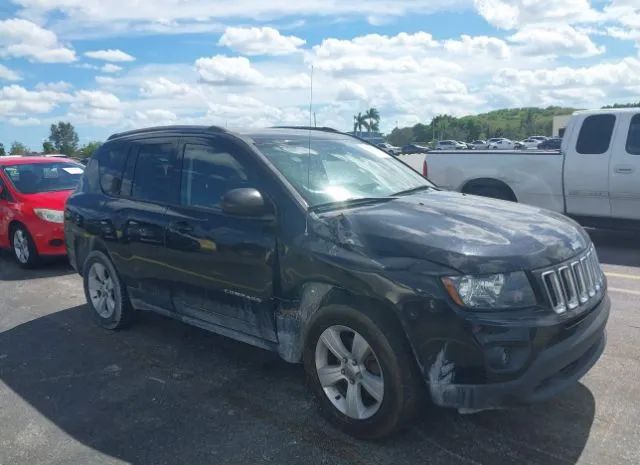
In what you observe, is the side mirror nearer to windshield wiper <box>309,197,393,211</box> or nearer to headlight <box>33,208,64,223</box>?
windshield wiper <box>309,197,393,211</box>

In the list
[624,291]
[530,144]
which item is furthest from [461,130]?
[624,291]

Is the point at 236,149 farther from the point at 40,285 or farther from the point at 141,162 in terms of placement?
the point at 40,285

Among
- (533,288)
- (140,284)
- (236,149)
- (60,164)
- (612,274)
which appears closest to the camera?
(533,288)

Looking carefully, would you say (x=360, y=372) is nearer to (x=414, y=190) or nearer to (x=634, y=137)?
(x=414, y=190)

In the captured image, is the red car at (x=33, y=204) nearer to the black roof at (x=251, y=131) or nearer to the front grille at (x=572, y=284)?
the black roof at (x=251, y=131)

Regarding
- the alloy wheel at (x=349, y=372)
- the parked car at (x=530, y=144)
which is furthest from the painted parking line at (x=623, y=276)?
the parked car at (x=530, y=144)

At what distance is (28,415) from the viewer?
12.6 ft

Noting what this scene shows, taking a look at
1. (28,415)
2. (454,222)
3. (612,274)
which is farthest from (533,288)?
(612,274)

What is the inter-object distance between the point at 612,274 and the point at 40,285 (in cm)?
696

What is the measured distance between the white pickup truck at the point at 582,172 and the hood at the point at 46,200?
6059mm

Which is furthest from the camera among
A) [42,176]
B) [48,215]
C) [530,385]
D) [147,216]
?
[42,176]

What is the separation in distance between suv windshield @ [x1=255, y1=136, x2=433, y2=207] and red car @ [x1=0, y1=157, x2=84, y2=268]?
203 inches

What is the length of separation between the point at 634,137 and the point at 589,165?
0.66m

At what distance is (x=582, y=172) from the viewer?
8.35m
